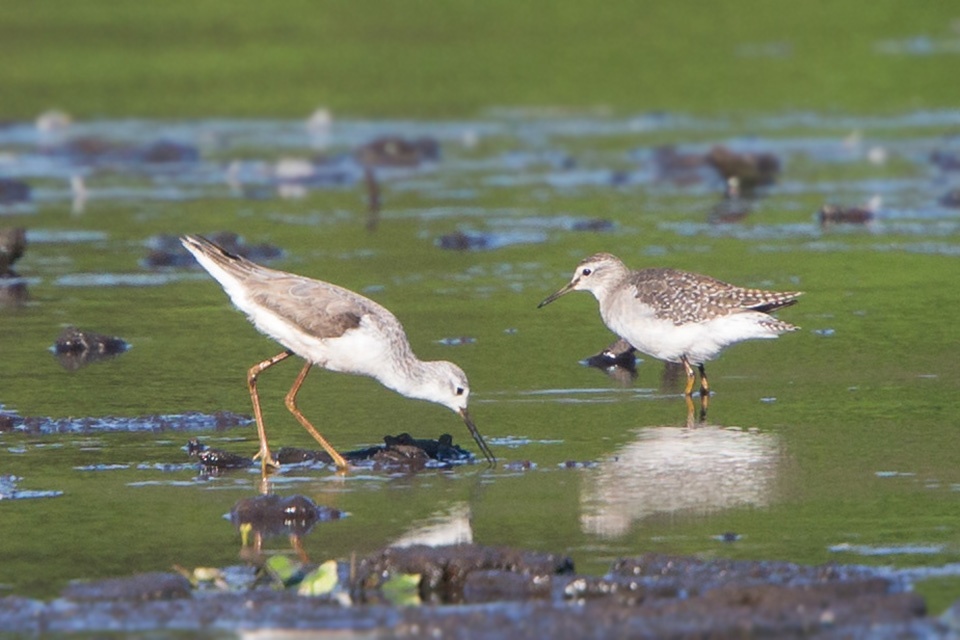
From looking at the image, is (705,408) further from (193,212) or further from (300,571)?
(193,212)

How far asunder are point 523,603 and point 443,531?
1.17 metres

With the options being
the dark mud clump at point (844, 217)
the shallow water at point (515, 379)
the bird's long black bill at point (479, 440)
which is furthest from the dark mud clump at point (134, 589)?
the dark mud clump at point (844, 217)

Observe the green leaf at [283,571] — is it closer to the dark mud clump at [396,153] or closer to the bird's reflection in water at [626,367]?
the bird's reflection in water at [626,367]

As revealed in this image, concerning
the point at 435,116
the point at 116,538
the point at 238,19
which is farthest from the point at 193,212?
the point at 238,19

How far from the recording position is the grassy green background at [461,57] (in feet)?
92.8

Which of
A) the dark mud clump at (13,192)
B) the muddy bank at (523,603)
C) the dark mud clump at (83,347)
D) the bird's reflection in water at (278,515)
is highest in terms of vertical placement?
the dark mud clump at (13,192)

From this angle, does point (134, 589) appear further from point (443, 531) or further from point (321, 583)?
point (443, 531)

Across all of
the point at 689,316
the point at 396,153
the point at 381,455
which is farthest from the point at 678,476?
the point at 396,153

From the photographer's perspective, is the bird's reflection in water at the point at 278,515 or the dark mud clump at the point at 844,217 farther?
the dark mud clump at the point at 844,217

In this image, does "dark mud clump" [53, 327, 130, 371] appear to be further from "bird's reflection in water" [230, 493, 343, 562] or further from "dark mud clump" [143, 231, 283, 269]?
"bird's reflection in water" [230, 493, 343, 562]

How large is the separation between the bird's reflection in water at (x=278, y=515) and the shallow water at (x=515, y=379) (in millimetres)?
105

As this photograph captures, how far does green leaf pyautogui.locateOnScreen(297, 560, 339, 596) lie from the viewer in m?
6.73

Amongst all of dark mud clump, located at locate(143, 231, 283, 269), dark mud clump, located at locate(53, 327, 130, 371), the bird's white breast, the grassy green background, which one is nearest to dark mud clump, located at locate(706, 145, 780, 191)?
dark mud clump, located at locate(143, 231, 283, 269)

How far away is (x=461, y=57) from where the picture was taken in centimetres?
3162
